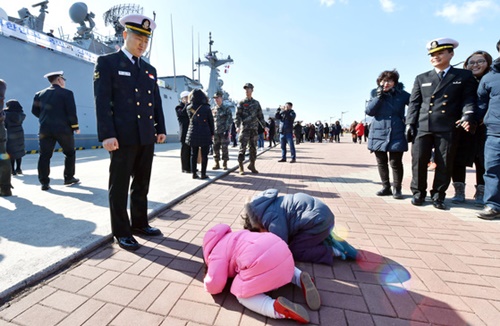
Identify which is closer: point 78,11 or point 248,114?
point 248,114

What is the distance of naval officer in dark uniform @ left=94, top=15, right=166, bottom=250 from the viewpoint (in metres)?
2.27

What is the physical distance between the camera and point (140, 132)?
7.98ft

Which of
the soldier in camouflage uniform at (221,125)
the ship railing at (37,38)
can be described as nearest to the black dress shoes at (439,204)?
the soldier in camouflage uniform at (221,125)

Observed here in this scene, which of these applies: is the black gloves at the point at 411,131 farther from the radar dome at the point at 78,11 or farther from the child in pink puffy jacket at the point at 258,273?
the radar dome at the point at 78,11

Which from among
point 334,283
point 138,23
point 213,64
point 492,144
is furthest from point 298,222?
point 213,64

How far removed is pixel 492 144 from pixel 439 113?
742mm

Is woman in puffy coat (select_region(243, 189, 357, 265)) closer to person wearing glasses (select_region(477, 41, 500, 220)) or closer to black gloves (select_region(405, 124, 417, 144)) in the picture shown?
person wearing glasses (select_region(477, 41, 500, 220))

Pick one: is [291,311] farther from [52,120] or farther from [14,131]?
[14,131]


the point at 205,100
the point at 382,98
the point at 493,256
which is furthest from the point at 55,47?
the point at 493,256

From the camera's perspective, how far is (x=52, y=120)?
4.37m

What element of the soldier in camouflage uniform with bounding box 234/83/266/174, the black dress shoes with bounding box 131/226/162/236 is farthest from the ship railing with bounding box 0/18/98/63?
the black dress shoes with bounding box 131/226/162/236

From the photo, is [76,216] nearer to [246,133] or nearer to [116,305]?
[116,305]

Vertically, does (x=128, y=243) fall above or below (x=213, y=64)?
below

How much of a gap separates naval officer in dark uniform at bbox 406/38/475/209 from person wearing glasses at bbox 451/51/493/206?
0.54 meters
